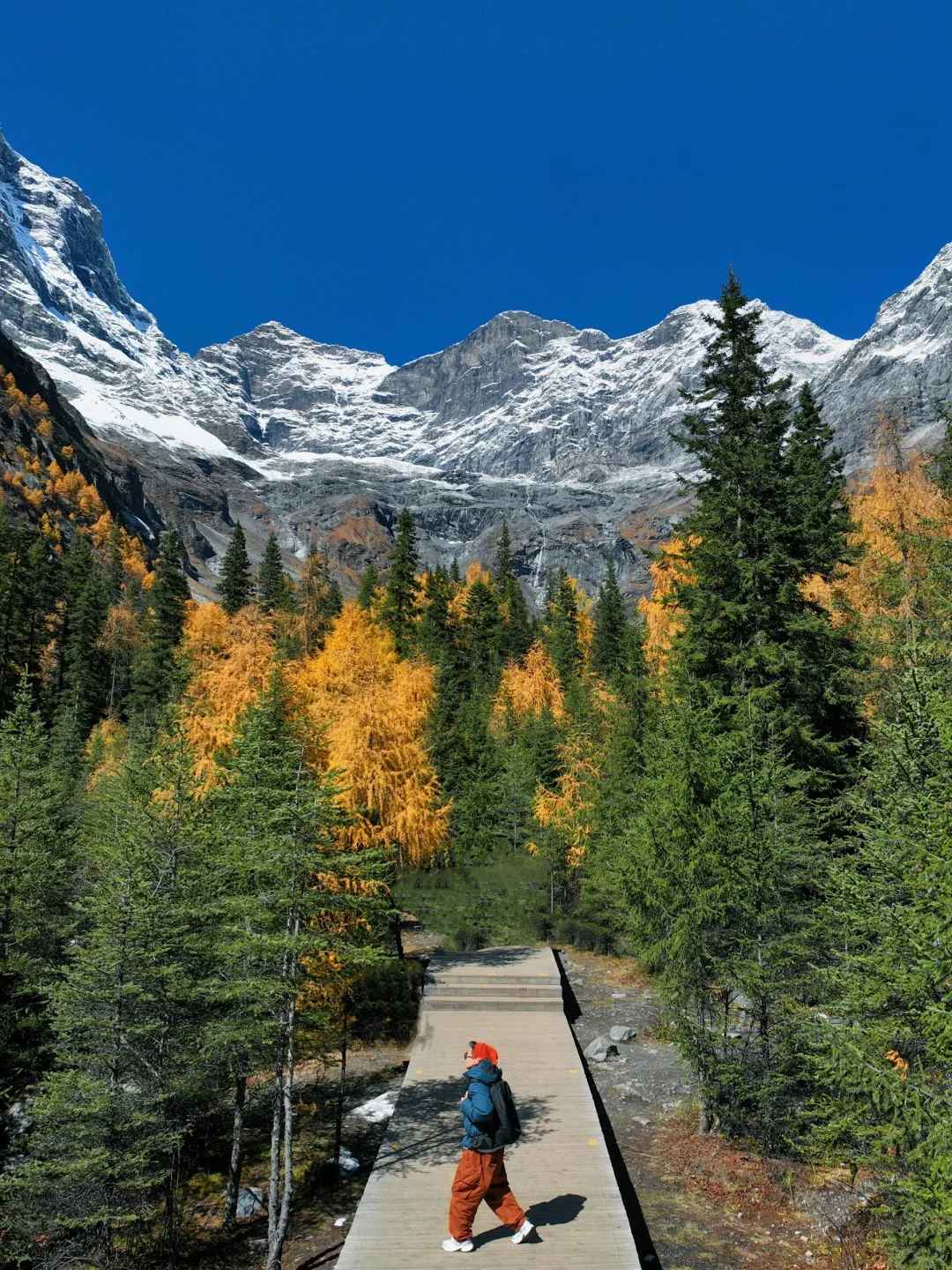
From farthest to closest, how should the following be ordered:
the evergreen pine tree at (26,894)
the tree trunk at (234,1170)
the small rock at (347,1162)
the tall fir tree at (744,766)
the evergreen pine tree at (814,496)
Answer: the evergreen pine tree at (814,496) < the evergreen pine tree at (26,894) < the small rock at (347,1162) < the tall fir tree at (744,766) < the tree trunk at (234,1170)

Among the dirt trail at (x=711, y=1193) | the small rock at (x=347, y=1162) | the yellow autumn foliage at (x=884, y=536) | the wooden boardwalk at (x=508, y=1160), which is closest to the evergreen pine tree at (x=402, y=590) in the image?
the yellow autumn foliage at (x=884, y=536)

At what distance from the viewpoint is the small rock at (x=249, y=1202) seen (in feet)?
39.1

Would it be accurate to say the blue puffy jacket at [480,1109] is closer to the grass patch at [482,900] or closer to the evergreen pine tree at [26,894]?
the evergreen pine tree at [26,894]

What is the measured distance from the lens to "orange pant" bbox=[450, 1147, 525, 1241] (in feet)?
25.2

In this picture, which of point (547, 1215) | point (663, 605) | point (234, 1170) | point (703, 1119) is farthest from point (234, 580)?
point (547, 1215)

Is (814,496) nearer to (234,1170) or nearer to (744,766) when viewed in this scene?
(744,766)

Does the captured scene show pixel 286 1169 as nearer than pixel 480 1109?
No

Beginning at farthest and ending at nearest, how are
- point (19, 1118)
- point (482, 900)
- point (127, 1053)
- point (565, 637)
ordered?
point (565, 637) < point (482, 900) < point (19, 1118) < point (127, 1053)

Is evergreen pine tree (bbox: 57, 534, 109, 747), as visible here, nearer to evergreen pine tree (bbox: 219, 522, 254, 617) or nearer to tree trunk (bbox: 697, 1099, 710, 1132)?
evergreen pine tree (bbox: 219, 522, 254, 617)

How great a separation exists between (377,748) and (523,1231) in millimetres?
11198

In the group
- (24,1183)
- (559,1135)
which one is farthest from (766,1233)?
(24,1183)

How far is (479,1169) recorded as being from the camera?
7699 mm

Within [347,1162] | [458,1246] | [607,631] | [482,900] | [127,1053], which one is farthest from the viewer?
[607,631]

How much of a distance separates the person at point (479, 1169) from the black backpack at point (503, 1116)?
5cm
